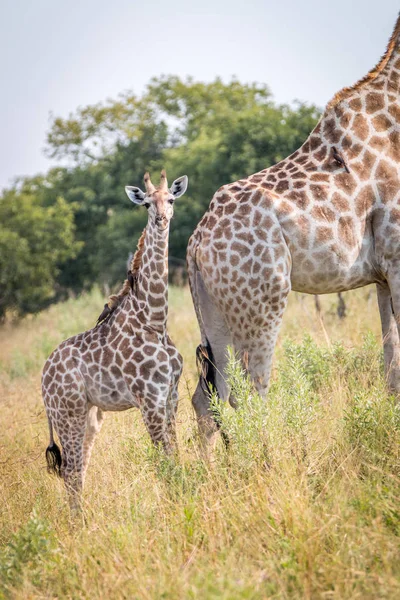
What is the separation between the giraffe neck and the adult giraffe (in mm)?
226

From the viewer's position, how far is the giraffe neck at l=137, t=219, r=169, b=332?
5555mm

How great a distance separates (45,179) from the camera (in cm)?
3309

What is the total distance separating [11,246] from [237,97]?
18.7 m

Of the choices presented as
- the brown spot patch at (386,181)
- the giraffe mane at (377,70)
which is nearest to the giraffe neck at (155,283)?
the brown spot patch at (386,181)

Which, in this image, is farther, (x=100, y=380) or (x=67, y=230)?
(x=67, y=230)

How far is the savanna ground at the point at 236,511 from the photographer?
3521 mm

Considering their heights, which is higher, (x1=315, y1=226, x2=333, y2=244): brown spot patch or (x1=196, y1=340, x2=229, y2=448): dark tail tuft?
(x1=315, y1=226, x2=333, y2=244): brown spot patch

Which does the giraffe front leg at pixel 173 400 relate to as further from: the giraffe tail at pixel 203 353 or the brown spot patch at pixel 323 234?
the brown spot patch at pixel 323 234

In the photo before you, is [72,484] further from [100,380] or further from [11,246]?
[11,246]

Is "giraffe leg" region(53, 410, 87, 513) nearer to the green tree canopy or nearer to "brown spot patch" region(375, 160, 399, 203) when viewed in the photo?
"brown spot patch" region(375, 160, 399, 203)

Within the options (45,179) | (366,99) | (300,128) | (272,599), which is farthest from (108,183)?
(272,599)

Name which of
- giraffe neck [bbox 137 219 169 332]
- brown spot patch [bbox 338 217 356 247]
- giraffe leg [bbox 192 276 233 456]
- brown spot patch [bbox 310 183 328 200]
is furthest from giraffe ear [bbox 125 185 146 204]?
brown spot patch [bbox 338 217 356 247]

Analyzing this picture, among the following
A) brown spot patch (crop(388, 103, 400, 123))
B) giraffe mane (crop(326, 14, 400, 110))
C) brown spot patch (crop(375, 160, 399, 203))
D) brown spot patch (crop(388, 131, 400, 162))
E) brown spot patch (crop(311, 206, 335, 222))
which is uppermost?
giraffe mane (crop(326, 14, 400, 110))

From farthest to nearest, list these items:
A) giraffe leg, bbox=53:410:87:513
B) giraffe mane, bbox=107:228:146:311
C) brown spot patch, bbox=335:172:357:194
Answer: giraffe mane, bbox=107:228:146:311
giraffe leg, bbox=53:410:87:513
brown spot patch, bbox=335:172:357:194
